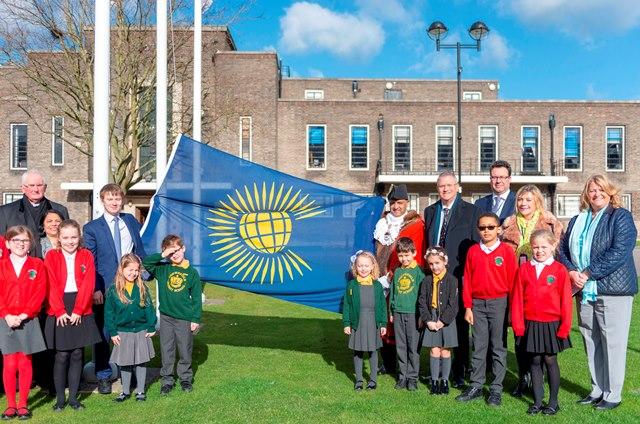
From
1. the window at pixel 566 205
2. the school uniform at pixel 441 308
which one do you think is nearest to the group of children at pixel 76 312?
the school uniform at pixel 441 308

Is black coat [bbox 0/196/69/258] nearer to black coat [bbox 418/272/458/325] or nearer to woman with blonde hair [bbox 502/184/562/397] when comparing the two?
black coat [bbox 418/272/458/325]

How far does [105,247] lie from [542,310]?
4.37 metres

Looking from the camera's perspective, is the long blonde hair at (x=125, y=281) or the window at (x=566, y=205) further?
the window at (x=566, y=205)

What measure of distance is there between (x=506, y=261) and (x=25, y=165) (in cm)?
3442

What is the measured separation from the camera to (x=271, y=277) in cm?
702

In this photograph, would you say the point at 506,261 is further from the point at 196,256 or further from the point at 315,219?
the point at 196,256

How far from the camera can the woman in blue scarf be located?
540 cm

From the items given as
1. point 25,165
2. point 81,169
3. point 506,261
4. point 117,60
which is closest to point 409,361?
point 506,261

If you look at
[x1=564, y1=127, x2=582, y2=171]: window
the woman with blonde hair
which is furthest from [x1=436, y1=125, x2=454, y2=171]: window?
the woman with blonde hair

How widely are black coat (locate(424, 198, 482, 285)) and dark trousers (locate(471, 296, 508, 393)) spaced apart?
0.50 m

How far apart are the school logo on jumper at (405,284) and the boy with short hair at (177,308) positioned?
7.06ft

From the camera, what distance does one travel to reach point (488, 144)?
116ft

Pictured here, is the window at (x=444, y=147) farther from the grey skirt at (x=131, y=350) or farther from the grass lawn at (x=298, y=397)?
the grey skirt at (x=131, y=350)

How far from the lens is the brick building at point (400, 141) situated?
33438 millimetres
